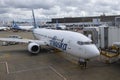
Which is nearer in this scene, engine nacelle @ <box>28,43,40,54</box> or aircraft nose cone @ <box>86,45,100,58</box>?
aircraft nose cone @ <box>86,45,100,58</box>

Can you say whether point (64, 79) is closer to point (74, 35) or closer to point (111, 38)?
point (74, 35)

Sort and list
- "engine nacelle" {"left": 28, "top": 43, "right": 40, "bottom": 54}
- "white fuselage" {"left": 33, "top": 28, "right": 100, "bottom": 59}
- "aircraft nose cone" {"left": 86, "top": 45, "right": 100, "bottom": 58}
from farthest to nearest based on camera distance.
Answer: "engine nacelle" {"left": 28, "top": 43, "right": 40, "bottom": 54} < "white fuselage" {"left": 33, "top": 28, "right": 100, "bottom": 59} < "aircraft nose cone" {"left": 86, "top": 45, "right": 100, "bottom": 58}

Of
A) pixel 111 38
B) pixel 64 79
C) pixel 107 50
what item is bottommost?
pixel 64 79

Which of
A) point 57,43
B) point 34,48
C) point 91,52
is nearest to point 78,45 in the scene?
point 91,52

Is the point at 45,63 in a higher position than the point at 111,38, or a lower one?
lower

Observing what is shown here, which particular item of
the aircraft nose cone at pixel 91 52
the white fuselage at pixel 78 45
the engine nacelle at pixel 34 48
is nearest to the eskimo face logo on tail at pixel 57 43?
the white fuselage at pixel 78 45

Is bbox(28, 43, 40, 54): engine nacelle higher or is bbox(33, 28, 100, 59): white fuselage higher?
bbox(33, 28, 100, 59): white fuselage

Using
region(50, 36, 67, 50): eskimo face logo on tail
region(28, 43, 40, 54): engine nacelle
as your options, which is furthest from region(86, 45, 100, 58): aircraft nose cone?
region(28, 43, 40, 54): engine nacelle

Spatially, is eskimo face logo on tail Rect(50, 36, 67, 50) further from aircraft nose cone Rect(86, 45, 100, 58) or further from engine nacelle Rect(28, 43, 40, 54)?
aircraft nose cone Rect(86, 45, 100, 58)

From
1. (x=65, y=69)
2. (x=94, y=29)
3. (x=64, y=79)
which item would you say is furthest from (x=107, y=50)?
(x=64, y=79)

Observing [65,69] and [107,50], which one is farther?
[107,50]

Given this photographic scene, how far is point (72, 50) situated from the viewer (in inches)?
821

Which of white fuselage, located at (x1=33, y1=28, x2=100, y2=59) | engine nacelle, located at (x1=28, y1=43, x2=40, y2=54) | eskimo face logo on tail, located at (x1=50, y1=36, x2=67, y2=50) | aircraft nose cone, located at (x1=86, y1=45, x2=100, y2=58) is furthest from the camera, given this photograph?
engine nacelle, located at (x1=28, y1=43, x2=40, y2=54)

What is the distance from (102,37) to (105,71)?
5.47 metres
